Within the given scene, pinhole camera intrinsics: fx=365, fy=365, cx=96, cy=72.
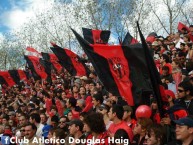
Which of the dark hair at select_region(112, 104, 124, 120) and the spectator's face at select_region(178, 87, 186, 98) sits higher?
the spectator's face at select_region(178, 87, 186, 98)

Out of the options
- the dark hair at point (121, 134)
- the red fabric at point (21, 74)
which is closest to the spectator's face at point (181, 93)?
the dark hair at point (121, 134)

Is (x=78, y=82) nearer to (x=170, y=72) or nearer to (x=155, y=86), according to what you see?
(x=170, y=72)

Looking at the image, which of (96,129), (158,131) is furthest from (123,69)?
(158,131)

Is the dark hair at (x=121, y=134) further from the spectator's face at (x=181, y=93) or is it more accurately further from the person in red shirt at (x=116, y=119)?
the spectator's face at (x=181, y=93)

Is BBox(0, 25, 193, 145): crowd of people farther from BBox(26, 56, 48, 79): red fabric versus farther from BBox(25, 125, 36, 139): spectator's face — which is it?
BBox(26, 56, 48, 79): red fabric

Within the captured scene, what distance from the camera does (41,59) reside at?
12.7 meters

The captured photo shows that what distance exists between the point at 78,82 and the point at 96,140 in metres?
6.82

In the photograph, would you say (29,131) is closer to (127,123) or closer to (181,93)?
(127,123)

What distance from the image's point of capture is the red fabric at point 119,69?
5342 millimetres

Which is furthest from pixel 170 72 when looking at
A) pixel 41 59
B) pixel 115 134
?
pixel 41 59

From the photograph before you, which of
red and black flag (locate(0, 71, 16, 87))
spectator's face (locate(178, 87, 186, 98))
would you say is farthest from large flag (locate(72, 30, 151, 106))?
red and black flag (locate(0, 71, 16, 87))

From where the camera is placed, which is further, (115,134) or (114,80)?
(114,80)

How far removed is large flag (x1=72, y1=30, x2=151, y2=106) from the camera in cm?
523

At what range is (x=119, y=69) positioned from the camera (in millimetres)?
5473
